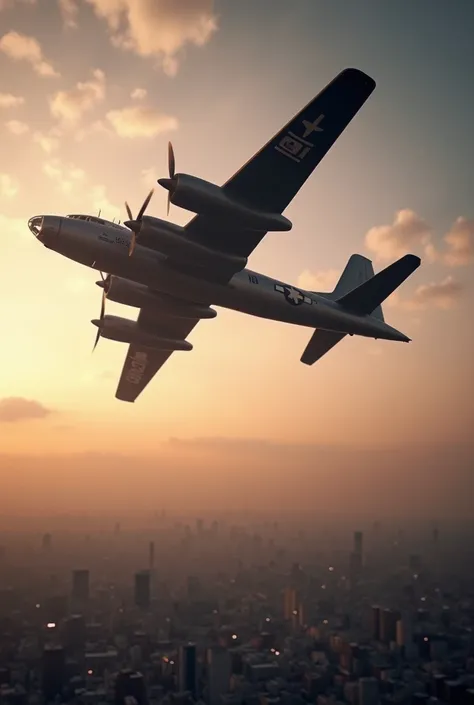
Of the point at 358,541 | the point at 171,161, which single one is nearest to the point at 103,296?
the point at 171,161

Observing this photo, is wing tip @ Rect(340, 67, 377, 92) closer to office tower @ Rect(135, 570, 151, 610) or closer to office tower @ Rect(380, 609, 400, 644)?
office tower @ Rect(380, 609, 400, 644)

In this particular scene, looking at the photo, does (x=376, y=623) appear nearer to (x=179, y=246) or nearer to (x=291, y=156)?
(x=179, y=246)

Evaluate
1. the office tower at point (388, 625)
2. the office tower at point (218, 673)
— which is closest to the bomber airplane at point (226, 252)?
the office tower at point (218, 673)

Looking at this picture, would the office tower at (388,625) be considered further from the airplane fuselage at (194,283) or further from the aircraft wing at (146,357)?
the airplane fuselage at (194,283)

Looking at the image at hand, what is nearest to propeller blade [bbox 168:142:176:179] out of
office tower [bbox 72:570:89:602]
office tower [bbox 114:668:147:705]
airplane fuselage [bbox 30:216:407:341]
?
airplane fuselage [bbox 30:216:407:341]

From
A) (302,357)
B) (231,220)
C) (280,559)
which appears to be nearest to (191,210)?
(231,220)
